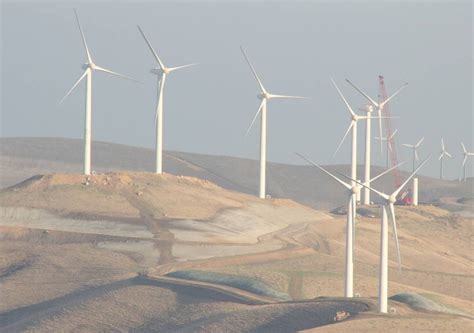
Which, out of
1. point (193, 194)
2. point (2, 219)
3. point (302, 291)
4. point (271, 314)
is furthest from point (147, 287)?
point (193, 194)

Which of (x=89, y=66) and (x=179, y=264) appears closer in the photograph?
(x=179, y=264)

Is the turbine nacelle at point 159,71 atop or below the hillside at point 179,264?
atop

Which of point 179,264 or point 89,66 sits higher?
point 89,66

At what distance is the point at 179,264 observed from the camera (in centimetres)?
13962

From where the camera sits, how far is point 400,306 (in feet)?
347

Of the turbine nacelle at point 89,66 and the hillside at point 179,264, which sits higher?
the turbine nacelle at point 89,66

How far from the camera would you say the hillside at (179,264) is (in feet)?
358

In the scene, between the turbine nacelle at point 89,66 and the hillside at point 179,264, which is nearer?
the hillside at point 179,264

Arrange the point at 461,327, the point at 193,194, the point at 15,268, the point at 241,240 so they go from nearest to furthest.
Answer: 1. the point at 461,327
2. the point at 15,268
3. the point at 241,240
4. the point at 193,194

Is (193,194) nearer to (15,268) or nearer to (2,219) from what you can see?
(2,219)

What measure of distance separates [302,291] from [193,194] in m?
69.9

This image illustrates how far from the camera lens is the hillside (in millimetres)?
109000

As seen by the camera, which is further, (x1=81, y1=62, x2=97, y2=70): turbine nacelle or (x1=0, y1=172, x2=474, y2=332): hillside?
(x1=81, y1=62, x2=97, y2=70): turbine nacelle

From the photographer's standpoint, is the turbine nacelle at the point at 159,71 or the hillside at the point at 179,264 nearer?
the hillside at the point at 179,264
